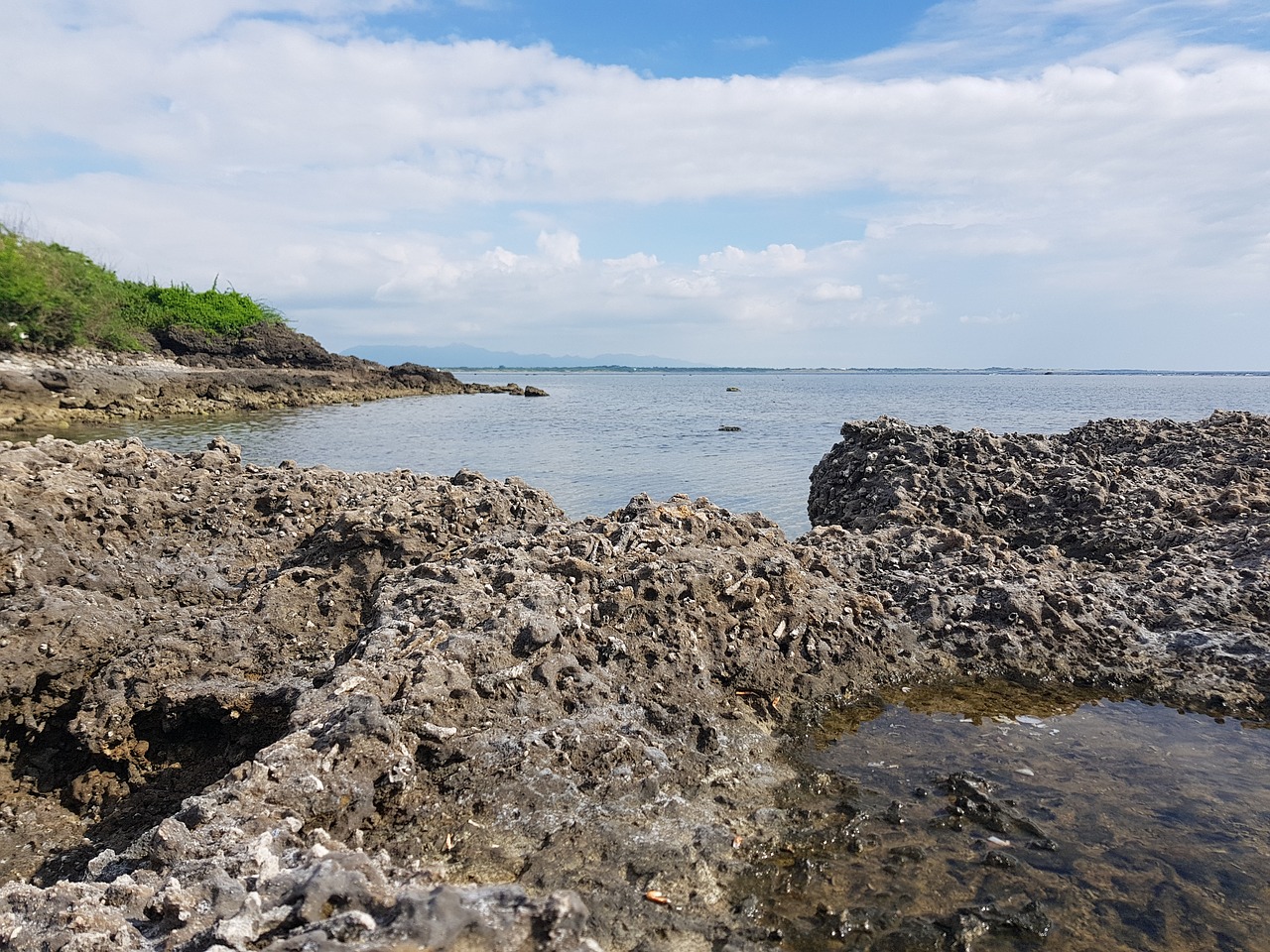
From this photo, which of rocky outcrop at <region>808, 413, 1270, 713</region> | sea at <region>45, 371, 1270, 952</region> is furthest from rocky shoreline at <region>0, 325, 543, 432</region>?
sea at <region>45, 371, 1270, 952</region>

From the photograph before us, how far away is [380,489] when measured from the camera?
9734 mm

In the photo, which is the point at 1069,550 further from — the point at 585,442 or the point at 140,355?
the point at 140,355

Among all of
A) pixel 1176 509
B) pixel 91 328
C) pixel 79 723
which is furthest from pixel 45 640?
pixel 91 328

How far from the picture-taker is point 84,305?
46.4m

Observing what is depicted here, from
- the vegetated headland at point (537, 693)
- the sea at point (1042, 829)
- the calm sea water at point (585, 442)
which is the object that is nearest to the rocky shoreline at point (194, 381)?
the calm sea water at point (585, 442)

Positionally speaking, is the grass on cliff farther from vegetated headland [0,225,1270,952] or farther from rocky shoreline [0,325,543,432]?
vegetated headland [0,225,1270,952]

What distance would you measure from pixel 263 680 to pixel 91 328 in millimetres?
51591

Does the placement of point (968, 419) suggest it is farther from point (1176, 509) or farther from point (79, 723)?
point (79, 723)

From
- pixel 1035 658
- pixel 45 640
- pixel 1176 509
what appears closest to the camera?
pixel 45 640

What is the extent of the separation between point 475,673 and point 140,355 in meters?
55.6

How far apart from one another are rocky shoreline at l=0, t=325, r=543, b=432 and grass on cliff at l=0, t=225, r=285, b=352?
1.17 m

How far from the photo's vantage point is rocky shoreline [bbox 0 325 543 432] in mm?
33031

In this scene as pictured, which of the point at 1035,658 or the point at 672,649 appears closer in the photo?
the point at 672,649

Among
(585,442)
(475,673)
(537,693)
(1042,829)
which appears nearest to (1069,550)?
(1042,829)
